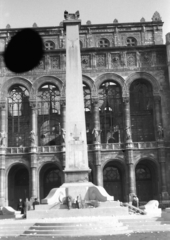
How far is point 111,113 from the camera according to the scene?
42438mm

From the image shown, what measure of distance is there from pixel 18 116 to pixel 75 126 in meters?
20.5

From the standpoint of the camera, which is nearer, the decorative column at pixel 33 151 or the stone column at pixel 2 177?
the stone column at pixel 2 177

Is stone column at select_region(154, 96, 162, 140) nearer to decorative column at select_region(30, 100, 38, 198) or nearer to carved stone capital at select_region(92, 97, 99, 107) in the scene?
carved stone capital at select_region(92, 97, 99, 107)

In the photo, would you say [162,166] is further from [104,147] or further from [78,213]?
[78,213]

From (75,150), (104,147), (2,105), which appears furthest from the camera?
(2,105)

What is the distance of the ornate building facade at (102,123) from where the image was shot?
128 feet

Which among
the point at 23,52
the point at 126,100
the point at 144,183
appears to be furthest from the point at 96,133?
the point at 23,52

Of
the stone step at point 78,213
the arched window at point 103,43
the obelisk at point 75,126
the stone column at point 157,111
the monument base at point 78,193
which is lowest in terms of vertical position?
the stone step at point 78,213

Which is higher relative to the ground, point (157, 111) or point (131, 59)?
point (131, 59)

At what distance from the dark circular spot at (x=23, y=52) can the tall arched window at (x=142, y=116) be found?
457 inches

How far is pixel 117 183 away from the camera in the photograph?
41750mm

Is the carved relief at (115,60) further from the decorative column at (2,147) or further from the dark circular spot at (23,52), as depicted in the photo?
the decorative column at (2,147)

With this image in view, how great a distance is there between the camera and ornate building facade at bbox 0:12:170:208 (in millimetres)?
38969

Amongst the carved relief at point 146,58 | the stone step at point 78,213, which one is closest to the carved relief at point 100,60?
the carved relief at point 146,58
